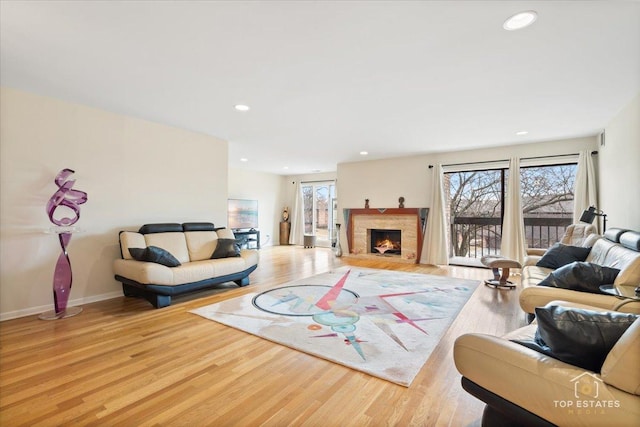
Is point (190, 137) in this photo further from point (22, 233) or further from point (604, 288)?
point (604, 288)

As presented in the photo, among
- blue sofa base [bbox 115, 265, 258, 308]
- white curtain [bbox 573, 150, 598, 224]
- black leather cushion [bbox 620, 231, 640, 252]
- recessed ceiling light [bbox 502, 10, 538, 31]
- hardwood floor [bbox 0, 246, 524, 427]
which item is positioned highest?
recessed ceiling light [bbox 502, 10, 538, 31]

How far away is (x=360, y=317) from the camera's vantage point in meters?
3.16

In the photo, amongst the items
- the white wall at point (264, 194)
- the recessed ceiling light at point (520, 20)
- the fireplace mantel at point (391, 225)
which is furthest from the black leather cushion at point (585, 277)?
the white wall at point (264, 194)

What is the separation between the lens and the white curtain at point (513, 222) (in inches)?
215

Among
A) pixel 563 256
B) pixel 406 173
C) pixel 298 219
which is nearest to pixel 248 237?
pixel 298 219

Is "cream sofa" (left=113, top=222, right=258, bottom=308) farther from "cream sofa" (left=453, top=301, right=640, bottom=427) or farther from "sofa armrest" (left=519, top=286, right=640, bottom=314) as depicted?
"sofa armrest" (left=519, top=286, right=640, bottom=314)

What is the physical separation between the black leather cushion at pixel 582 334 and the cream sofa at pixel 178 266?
11.9 feet

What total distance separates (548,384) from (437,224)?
5.58 metres

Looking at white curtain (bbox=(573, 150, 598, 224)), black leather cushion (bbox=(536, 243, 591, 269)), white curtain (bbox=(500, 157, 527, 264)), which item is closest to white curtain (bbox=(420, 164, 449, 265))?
white curtain (bbox=(500, 157, 527, 264))

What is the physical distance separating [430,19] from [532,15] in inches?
26.4

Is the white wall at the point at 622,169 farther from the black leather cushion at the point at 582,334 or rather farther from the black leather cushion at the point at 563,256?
the black leather cushion at the point at 582,334

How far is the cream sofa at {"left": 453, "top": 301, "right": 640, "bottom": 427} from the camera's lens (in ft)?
3.21

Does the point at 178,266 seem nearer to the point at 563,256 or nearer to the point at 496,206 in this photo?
the point at 563,256

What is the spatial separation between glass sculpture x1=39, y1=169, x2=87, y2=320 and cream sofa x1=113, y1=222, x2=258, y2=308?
0.55m
